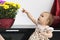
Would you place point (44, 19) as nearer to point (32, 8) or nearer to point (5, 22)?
point (5, 22)

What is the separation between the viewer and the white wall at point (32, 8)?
1731mm

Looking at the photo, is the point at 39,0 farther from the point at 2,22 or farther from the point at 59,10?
the point at 2,22

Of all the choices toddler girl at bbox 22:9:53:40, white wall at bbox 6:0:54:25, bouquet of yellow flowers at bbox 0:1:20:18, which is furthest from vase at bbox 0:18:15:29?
white wall at bbox 6:0:54:25

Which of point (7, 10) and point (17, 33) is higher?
point (7, 10)

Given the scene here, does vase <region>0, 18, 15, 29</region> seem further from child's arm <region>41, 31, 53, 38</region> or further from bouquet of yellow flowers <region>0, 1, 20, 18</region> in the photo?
child's arm <region>41, 31, 53, 38</region>

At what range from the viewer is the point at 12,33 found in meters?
1.31

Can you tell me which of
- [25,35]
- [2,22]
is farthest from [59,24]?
[2,22]

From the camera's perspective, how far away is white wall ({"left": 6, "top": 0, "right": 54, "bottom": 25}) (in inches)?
68.2

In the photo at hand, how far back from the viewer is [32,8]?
5.76 ft

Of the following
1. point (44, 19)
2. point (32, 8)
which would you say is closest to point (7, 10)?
point (44, 19)

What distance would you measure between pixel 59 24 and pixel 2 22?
45 cm

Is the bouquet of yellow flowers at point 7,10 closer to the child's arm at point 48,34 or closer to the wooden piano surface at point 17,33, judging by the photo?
the wooden piano surface at point 17,33

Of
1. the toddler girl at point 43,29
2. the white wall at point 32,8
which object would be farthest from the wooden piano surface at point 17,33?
the white wall at point 32,8

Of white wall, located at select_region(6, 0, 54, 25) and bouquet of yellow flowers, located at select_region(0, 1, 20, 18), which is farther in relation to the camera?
white wall, located at select_region(6, 0, 54, 25)
